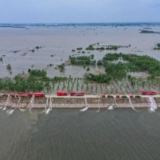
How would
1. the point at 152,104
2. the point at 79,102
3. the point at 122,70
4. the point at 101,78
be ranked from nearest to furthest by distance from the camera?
the point at 152,104, the point at 79,102, the point at 101,78, the point at 122,70

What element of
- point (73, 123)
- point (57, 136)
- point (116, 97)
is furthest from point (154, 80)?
point (57, 136)

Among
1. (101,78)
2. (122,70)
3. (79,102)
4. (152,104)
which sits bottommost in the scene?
(122,70)

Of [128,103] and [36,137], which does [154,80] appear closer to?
[128,103]

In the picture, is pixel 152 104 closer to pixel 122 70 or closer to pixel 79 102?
pixel 79 102

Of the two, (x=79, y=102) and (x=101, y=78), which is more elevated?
(x=79, y=102)

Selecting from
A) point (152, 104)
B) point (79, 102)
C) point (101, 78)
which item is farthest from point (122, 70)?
point (79, 102)

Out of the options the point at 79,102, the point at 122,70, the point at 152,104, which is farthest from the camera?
the point at 122,70

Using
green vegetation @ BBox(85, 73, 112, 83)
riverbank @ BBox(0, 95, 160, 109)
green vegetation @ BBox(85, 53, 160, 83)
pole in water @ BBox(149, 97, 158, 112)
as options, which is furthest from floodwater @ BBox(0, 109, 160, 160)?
green vegetation @ BBox(85, 53, 160, 83)

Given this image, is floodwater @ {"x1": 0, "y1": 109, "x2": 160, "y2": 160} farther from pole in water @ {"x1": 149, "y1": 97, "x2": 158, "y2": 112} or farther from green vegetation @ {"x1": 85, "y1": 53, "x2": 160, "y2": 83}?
green vegetation @ {"x1": 85, "y1": 53, "x2": 160, "y2": 83}

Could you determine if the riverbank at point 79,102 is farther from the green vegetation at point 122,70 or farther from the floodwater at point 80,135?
the green vegetation at point 122,70
